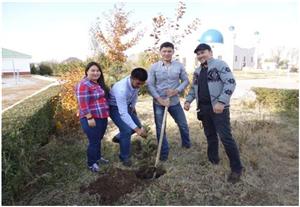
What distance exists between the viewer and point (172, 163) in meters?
4.17

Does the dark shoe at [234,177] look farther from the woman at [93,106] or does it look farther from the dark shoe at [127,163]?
the woman at [93,106]

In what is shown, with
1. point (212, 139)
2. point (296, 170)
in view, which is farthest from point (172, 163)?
point (296, 170)

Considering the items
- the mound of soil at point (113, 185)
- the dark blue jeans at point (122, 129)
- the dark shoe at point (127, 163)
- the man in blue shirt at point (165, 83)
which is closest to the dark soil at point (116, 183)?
the mound of soil at point (113, 185)

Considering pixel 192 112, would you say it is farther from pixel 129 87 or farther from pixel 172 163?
pixel 129 87

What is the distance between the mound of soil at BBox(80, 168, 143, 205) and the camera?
3.22m

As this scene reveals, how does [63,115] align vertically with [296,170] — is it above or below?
above

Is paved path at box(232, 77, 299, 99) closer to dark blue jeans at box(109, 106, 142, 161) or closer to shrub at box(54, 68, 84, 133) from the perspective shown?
shrub at box(54, 68, 84, 133)

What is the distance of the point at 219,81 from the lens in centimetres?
357

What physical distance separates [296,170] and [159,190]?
2065mm

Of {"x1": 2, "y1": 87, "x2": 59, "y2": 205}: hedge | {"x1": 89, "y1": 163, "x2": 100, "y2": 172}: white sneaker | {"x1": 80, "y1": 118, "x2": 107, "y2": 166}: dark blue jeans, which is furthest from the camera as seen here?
{"x1": 89, "y1": 163, "x2": 100, "y2": 172}: white sneaker

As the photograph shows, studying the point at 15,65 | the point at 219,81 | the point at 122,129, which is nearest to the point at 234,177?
the point at 219,81

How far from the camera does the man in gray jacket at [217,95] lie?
347 cm

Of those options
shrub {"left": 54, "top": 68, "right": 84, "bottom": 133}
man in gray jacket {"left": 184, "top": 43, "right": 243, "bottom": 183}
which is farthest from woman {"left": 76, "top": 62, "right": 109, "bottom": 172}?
shrub {"left": 54, "top": 68, "right": 84, "bottom": 133}

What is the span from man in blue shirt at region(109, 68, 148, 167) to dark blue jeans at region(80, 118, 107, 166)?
0.75 feet
